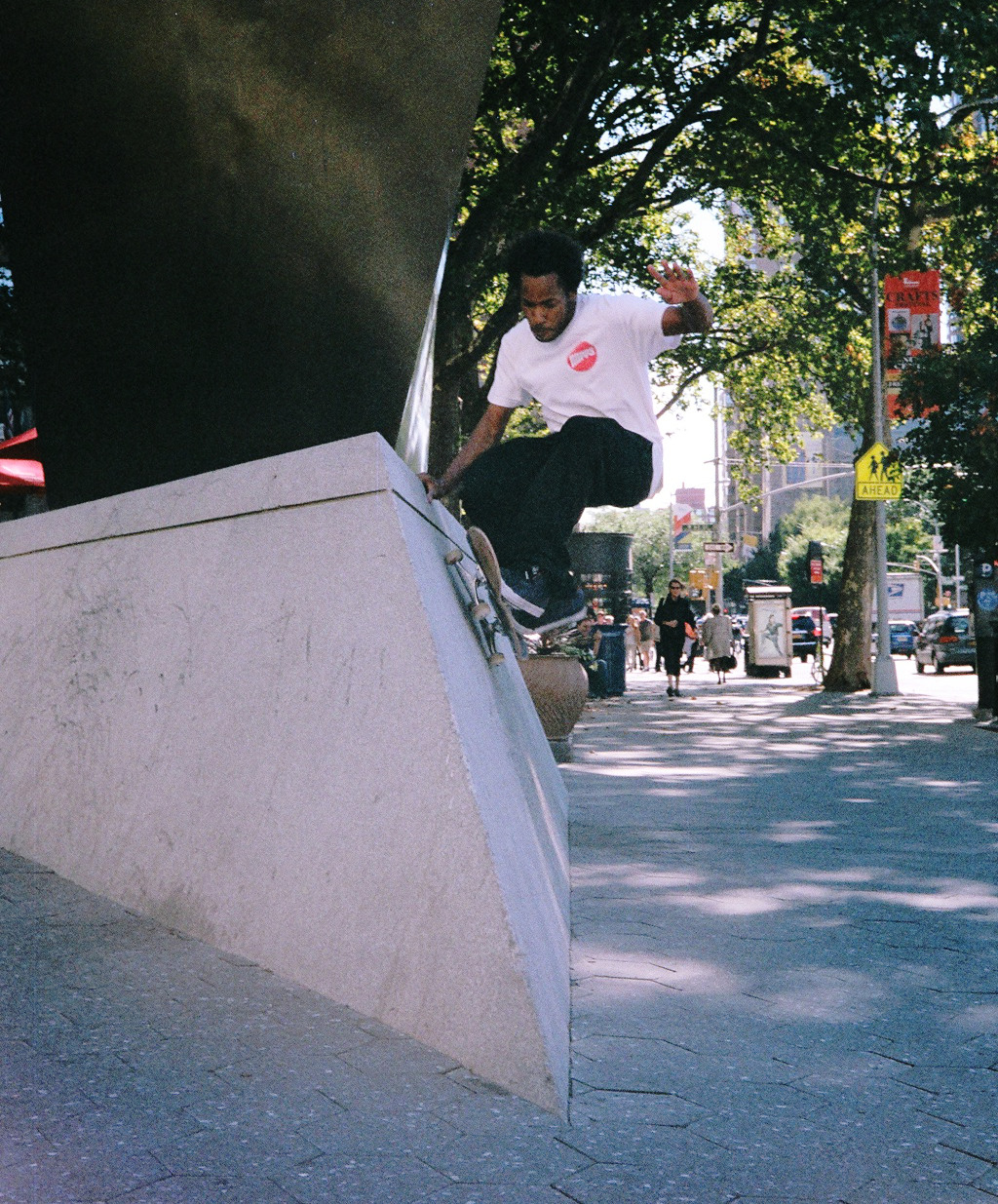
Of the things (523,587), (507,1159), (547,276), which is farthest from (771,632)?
(507,1159)

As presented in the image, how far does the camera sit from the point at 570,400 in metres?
4.54

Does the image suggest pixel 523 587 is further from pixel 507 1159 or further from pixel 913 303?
pixel 913 303

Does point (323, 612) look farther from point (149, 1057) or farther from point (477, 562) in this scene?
point (477, 562)

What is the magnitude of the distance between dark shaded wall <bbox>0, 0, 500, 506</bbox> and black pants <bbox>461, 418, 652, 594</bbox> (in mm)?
524

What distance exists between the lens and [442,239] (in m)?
4.66

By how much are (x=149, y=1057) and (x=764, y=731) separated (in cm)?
1202

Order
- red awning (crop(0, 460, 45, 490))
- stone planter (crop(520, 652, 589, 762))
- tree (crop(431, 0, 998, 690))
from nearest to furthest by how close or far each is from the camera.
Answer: stone planter (crop(520, 652, 589, 762)), red awning (crop(0, 460, 45, 490)), tree (crop(431, 0, 998, 690))

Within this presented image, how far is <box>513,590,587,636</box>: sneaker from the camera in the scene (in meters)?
4.89

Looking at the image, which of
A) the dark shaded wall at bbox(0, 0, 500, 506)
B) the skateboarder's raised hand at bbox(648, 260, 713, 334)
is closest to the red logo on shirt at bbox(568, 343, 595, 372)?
the skateboarder's raised hand at bbox(648, 260, 713, 334)

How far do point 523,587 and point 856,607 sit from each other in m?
19.2

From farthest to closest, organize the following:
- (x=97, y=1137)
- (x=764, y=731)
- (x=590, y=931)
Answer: (x=764, y=731) → (x=590, y=931) → (x=97, y=1137)

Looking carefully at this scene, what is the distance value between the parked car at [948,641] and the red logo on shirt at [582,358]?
33.2m

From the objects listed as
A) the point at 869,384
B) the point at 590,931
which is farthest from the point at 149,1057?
the point at 869,384

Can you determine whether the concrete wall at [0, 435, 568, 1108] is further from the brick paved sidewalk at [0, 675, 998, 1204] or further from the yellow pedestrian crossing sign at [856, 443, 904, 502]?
the yellow pedestrian crossing sign at [856, 443, 904, 502]
